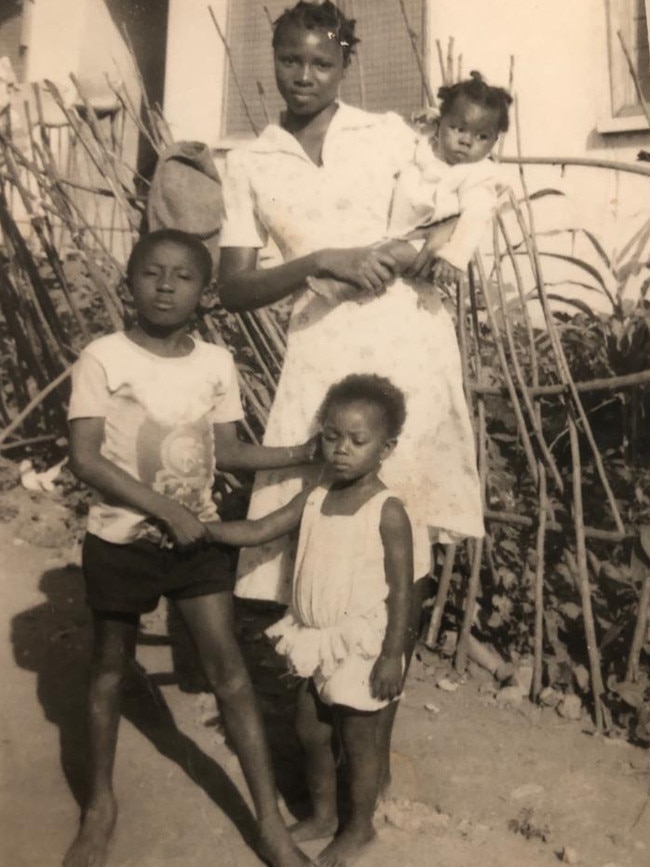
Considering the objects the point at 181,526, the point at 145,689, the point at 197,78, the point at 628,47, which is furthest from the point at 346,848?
the point at 197,78

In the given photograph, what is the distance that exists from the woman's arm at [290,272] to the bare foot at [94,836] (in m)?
1.04

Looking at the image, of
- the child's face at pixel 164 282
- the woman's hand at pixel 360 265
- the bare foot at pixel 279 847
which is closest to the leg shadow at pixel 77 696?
the bare foot at pixel 279 847

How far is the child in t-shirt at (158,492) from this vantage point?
1.78 meters

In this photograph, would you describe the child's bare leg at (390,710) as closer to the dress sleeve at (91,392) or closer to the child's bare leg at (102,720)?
the child's bare leg at (102,720)

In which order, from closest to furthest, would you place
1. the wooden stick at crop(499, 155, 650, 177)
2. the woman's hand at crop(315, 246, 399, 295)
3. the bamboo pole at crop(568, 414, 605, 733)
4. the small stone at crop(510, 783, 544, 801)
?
the woman's hand at crop(315, 246, 399, 295) < the small stone at crop(510, 783, 544, 801) < the wooden stick at crop(499, 155, 650, 177) < the bamboo pole at crop(568, 414, 605, 733)

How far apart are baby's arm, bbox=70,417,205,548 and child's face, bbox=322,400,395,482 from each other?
29cm

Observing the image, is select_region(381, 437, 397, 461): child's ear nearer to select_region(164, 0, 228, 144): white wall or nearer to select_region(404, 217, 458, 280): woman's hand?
select_region(404, 217, 458, 280): woman's hand

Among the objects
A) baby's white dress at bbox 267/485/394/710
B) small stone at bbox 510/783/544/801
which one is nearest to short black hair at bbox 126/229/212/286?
baby's white dress at bbox 267/485/394/710

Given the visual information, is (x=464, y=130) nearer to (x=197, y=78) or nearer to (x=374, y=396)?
(x=374, y=396)

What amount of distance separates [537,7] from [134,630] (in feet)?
7.71

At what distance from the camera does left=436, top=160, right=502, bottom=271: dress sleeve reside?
1.79 metres

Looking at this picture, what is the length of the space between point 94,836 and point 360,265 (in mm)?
1222

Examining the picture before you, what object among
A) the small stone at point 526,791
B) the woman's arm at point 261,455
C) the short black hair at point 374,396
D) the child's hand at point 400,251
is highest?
the child's hand at point 400,251

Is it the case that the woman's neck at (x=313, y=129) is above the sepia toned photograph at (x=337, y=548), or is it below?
above
